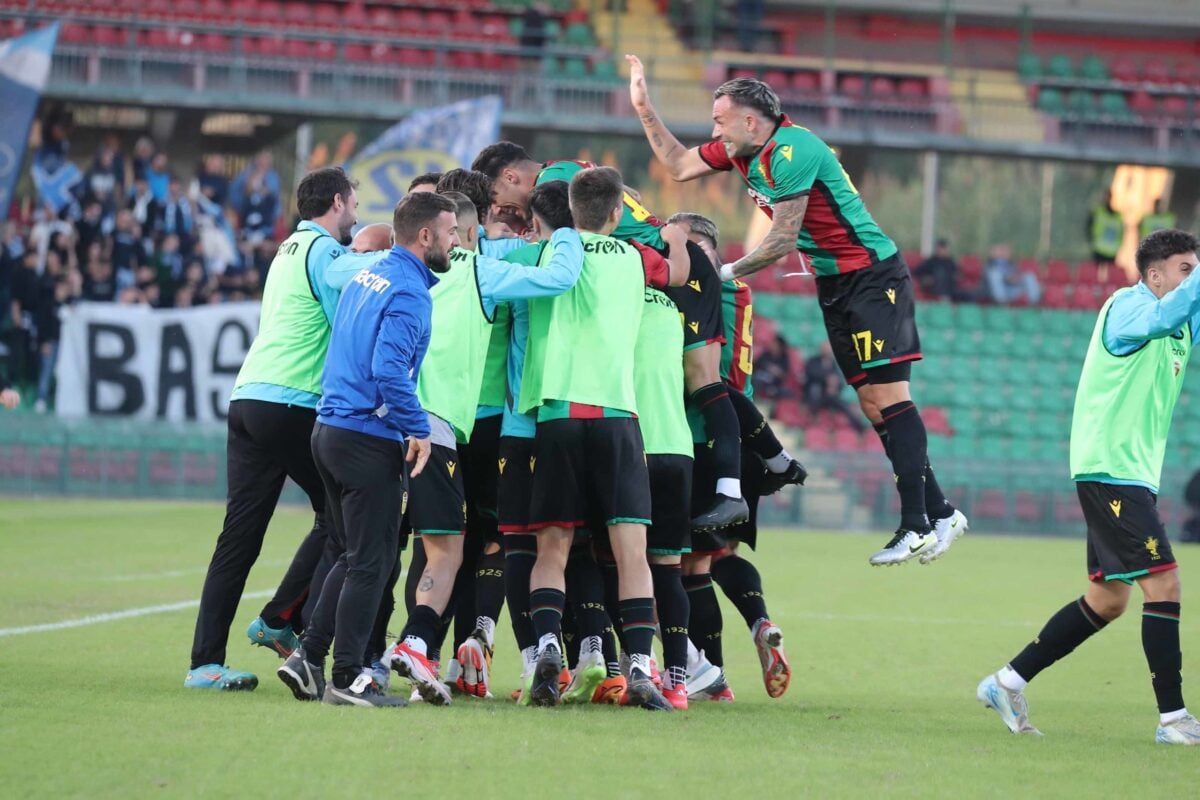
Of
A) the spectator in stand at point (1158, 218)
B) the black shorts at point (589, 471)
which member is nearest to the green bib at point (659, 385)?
the black shorts at point (589, 471)

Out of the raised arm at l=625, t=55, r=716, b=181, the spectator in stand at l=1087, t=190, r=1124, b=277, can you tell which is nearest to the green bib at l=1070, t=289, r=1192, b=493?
the raised arm at l=625, t=55, r=716, b=181

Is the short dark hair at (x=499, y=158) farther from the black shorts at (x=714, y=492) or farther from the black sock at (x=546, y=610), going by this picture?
the black sock at (x=546, y=610)

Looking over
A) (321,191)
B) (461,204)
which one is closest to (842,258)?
(461,204)

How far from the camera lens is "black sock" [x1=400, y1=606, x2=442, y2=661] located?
271 inches

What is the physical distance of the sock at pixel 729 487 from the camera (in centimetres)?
751

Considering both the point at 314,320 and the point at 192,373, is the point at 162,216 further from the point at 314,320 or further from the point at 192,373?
the point at 314,320

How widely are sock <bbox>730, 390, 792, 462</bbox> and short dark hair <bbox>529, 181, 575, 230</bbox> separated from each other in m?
1.35

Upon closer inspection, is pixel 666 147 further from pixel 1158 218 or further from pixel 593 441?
pixel 1158 218

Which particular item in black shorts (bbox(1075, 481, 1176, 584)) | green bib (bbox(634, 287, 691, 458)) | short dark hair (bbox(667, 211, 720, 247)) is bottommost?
black shorts (bbox(1075, 481, 1176, 584))

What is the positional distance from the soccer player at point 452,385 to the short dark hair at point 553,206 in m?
0.32

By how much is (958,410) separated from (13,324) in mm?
13612

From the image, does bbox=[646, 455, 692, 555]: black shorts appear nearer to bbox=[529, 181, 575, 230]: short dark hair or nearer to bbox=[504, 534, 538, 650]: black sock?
bbox=[504, 534, 538, 650]: black sock

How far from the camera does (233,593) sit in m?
7.21

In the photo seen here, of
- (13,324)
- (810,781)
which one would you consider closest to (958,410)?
(13,324)
